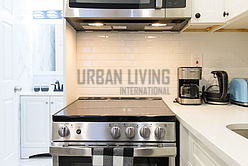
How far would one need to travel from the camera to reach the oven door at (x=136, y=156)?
4.18 feet

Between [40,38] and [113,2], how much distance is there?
2177 millimetres

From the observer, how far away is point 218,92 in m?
1.79

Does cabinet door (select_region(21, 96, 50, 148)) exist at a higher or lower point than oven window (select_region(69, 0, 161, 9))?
lower

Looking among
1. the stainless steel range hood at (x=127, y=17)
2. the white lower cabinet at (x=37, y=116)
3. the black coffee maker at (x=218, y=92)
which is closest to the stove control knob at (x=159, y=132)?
the black coffee maker at (x=218, y=92)

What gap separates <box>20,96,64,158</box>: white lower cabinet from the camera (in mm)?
2877

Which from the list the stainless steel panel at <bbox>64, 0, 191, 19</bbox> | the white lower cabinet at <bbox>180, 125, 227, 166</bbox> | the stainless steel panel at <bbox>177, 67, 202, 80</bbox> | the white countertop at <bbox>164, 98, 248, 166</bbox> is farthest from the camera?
the stainless steel panel at <bbox>177, 67, 202, 80</bbox>


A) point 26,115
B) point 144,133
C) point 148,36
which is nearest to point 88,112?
point 144,133

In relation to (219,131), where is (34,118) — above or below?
below

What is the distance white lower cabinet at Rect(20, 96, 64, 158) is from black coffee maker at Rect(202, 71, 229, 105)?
1.81 meters

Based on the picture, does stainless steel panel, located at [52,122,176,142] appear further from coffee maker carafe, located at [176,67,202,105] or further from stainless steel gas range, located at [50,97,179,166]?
coffee maker carafe, located at [176,67,202,105]

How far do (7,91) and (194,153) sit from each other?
1972 mm

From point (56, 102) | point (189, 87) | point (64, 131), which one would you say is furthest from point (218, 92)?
point (56, 102)

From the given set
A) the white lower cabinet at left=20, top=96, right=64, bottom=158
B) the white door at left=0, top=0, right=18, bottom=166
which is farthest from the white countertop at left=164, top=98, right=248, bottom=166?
the white lower cabinet at left=20, top=96, right=64, bottom=158

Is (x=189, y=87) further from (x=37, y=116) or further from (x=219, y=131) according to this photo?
(x=37, y=116)
